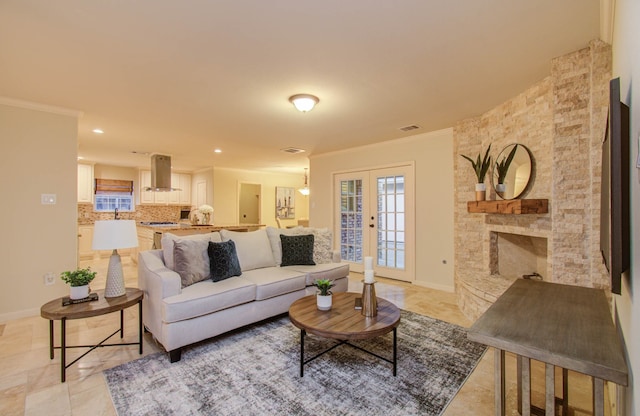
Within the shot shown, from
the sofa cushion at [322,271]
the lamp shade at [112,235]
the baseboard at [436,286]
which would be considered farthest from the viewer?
the baseboard at [436,286]

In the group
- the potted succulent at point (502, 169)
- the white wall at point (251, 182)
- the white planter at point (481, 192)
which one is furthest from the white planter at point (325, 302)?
the white wall at point (251, 182)

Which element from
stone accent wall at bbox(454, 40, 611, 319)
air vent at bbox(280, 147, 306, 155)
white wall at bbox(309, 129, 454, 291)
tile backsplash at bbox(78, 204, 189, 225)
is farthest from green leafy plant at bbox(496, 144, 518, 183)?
tile backsplash at bbox(78, 204, 189, 225)

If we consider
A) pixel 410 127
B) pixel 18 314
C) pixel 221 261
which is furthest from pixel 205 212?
pixel 410 127

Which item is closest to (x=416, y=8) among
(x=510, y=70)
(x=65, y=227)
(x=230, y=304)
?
(x=510, y=70)

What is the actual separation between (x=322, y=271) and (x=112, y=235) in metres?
2.20

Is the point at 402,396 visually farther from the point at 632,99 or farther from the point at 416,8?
the point at 416,8

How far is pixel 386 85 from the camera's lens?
9.43 feet

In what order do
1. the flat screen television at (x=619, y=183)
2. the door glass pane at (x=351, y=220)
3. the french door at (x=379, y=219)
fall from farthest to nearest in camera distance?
1. the door glass pane at (x=351, y=220)
2. the french door at (x=379, y=219)
3. the flat screen television at (x=619, y=183)

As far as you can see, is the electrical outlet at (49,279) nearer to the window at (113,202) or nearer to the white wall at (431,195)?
the white wall at (431,195)

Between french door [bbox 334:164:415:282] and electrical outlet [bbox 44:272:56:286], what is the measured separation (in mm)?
4468

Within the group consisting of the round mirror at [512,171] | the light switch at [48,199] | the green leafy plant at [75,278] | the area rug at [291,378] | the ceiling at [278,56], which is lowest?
the area rug at [291,378]

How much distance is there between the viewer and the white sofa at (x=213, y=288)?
2.40 m

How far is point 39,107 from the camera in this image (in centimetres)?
341

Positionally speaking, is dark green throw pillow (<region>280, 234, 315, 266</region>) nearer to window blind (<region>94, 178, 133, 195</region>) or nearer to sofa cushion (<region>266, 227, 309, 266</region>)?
sofa cushion (<region>266, 227, 309, 266</region>)
